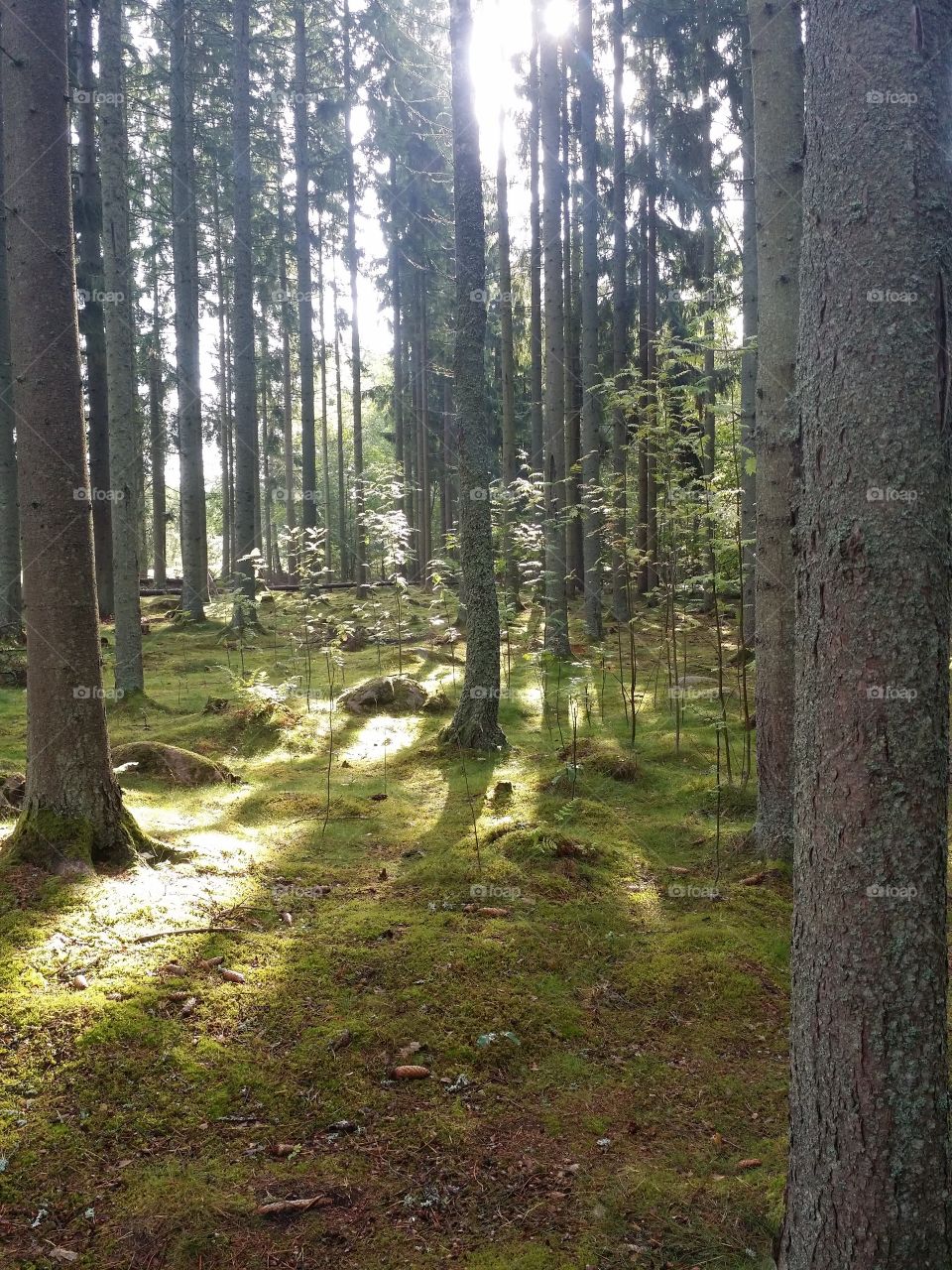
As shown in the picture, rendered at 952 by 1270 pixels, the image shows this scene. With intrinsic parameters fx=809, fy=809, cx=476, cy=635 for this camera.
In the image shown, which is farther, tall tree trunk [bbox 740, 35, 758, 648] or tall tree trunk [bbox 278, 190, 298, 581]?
tall tree trunk [bbox 278, 190, 298, 581]

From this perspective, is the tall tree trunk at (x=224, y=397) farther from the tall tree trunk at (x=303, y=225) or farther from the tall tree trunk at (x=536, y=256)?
the tall tree trunk at (x=536, y=256)

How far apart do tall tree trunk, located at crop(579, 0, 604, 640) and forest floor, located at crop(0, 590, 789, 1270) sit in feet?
22.3

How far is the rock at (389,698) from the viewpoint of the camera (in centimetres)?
991

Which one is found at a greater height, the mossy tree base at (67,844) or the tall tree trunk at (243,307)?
the tall tree trunk at (243,307)

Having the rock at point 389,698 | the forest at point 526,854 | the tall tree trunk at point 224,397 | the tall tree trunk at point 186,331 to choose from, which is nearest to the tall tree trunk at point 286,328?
the tall tree trunk at point 224,397

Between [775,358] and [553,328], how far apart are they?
8.18 meters

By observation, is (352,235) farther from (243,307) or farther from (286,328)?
(243,307)

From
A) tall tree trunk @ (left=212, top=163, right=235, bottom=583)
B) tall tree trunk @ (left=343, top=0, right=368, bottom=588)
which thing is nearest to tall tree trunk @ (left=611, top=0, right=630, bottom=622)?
tall tree trunk @ (left=343, top=0, right=368, bottom=588)

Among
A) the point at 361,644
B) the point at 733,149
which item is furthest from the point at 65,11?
the point at 733,149

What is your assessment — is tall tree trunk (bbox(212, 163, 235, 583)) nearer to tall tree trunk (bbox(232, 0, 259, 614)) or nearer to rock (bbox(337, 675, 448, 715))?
tall tree trunk (bbox(232, 0, 259, 614))

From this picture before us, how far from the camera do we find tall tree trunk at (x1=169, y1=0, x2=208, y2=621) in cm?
1502

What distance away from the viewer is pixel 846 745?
2.25 meters

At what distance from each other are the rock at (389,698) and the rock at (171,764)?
272cm

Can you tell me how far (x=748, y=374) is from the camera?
1148cm
